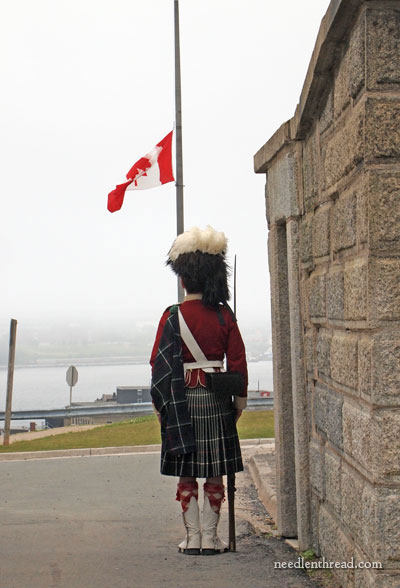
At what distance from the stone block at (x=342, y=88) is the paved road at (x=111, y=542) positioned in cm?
252

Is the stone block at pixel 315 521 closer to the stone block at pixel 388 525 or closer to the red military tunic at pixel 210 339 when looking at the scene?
the red military tunic at pixel 210 339

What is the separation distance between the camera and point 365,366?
3924 mm

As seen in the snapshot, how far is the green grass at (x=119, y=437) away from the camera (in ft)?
46.6

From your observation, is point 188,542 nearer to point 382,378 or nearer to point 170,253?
point 170,253

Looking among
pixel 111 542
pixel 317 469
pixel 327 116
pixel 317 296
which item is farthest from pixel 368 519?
pixel 111 542

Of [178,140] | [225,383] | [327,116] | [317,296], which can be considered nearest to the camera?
[327,116]

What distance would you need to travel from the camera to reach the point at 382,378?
12.4ft

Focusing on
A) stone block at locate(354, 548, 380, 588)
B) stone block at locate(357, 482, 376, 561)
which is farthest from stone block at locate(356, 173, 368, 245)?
stone block at locate(354, 548, 380, 588)

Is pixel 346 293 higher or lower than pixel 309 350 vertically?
higher

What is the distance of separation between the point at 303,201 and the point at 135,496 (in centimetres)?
433

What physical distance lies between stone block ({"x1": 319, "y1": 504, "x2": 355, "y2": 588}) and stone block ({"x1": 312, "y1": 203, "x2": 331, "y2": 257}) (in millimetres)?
1403

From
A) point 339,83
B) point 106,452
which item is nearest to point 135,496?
point 106,452

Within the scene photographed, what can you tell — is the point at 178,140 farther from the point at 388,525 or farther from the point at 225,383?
the point at 388,525

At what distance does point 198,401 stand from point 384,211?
2.49 meters
